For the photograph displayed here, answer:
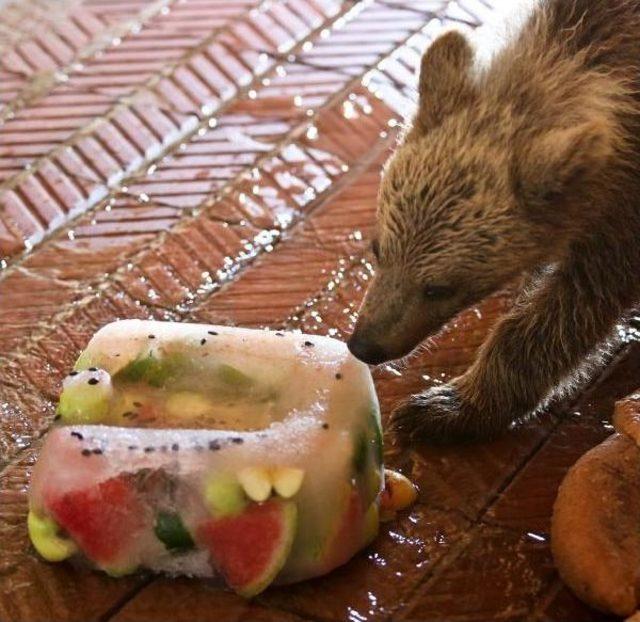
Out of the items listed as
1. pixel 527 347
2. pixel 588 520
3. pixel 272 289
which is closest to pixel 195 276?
pixel 272 289

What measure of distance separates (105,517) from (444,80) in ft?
4.29

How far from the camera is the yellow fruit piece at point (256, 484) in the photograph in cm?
250

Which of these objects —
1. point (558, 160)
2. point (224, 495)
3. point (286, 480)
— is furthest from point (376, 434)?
point (558, 160)

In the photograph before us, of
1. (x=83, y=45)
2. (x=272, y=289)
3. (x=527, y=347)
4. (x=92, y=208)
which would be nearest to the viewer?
(x=527, y=347)

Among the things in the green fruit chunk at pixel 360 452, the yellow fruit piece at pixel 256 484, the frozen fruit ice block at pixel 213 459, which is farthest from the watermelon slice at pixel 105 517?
the green fruit chunk at pixel 360 452

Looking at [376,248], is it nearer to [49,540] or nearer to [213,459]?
[213,459]

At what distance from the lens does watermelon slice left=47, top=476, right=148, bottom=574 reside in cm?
255

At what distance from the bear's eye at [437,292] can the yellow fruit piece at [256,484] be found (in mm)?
595

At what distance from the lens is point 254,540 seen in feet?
8.29

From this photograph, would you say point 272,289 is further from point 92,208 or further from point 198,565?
point 198,565

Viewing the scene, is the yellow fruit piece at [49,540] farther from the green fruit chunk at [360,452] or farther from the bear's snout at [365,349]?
the bear's snout at [365,349]

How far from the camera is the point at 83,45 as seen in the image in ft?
16.7

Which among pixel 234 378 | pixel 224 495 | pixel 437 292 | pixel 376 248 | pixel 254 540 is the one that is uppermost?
pixel 376 248

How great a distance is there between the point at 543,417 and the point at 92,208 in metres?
1.82
